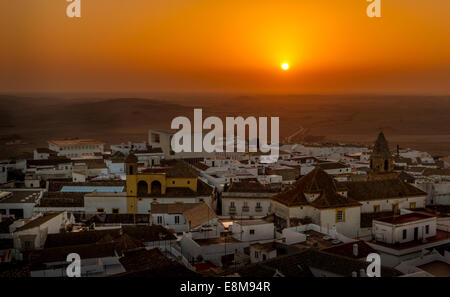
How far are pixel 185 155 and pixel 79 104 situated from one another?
34535 millimetres

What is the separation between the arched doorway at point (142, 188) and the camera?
42.0ft

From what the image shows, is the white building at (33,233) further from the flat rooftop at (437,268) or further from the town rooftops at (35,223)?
the flat rooftop at (437,268)

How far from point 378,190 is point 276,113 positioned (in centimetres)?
4854

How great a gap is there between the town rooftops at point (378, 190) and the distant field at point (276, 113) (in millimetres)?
21729

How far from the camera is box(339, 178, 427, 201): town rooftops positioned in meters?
11.8

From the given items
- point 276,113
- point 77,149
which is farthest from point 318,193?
point 276,113

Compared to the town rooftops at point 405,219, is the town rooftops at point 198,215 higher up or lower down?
lower down

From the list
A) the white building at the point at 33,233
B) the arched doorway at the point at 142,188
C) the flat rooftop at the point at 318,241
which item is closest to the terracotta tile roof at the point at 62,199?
the arched doorway at the point at 142,188

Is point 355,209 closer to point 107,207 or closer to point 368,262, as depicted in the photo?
point 368,262

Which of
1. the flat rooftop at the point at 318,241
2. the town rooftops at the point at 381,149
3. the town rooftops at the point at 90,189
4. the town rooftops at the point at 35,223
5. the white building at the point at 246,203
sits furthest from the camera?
the town rooftops at the point at 381,149

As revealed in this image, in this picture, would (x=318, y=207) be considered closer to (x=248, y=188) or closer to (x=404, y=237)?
(x=404, y=237)

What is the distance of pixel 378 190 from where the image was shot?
1209cm
